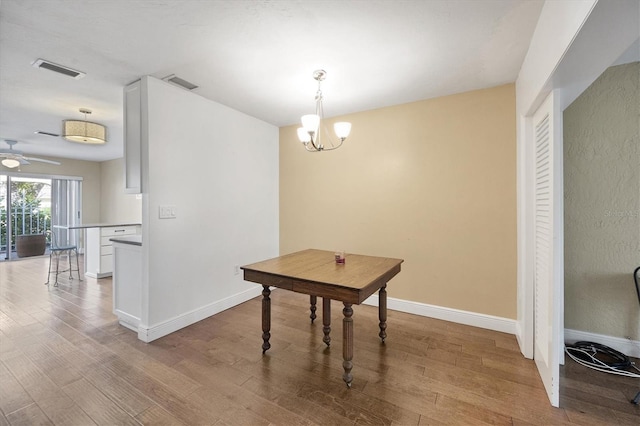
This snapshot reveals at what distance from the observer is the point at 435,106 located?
9.82 feet

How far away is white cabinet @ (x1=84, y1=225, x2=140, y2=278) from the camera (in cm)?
465

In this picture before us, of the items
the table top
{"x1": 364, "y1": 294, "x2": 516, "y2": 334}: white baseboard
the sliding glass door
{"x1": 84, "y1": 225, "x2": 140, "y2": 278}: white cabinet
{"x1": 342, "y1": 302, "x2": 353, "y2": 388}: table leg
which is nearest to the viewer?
the table top

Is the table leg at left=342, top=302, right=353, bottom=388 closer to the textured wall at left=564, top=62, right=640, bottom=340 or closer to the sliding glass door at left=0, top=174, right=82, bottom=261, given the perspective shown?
the textured wall at left=564, top=62, right=640, bottom=340

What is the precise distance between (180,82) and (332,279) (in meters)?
2.44

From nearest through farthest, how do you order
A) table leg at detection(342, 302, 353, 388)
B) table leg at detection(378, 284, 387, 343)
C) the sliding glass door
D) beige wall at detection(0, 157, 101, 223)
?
table leg at detection(342, 302, 353, 388)
table leg at detection(378, 284, 387, 343)
the sliding glass door
beige wall at detection(0, 157, 101, 223)

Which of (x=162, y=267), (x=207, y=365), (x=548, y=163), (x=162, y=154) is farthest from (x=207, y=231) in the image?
(x=548, y=163)

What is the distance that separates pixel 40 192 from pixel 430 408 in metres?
9.34

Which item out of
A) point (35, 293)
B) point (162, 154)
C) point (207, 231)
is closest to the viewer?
point (162, 154)

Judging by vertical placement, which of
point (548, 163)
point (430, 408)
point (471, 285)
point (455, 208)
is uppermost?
point (548, 163)

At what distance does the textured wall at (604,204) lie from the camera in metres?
2.19

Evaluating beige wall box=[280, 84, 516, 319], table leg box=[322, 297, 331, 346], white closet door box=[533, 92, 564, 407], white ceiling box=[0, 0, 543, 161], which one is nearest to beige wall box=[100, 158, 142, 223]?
white ceiling box=[0, 0, 543, 161]

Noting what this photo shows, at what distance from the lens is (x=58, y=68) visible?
2.34 meters

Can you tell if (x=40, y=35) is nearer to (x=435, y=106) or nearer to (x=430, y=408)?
(x=435, y=106)

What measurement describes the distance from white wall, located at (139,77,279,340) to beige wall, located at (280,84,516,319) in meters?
0.87
